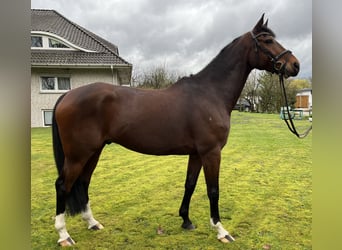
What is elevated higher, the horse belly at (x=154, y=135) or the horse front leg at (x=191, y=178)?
the horse belly at (x=154, y=135)

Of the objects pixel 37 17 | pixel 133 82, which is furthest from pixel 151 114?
pixel 37 17

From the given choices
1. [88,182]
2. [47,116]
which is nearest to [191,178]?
[88,182]

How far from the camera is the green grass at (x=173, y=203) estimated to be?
8.09 ft

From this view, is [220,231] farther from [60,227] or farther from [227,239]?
[60,227]

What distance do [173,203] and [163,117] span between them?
4.96ft

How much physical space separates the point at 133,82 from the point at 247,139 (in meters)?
5.95

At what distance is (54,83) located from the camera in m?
3.57

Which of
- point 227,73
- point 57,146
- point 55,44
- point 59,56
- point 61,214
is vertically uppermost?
point 55,44

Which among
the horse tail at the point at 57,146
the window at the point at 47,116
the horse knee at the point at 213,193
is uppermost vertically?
the window at the point at 47,116

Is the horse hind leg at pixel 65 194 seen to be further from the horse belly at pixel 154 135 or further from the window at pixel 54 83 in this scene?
the window at pixel 54 83

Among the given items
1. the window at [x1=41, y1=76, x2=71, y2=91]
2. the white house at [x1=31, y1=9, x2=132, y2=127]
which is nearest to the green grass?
the white house at [x1=31, y1=9, x2=132, y2=127]

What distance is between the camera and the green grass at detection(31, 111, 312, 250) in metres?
2.46

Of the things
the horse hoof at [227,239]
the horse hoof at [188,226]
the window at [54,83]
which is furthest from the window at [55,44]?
the horse hoof at [227,239]
